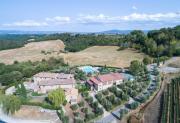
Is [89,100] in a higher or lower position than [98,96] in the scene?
lower

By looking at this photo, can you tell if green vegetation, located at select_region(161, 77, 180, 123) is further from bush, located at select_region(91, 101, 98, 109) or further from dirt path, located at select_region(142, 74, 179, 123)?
bush, located at select_region(91, 101, 98, 109)

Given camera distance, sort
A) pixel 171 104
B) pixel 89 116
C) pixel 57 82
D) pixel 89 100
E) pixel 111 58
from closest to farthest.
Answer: pixel 89 116 → pixel 171 104 → pixel 89 100 → pixel 57 82 → pixel 111 58

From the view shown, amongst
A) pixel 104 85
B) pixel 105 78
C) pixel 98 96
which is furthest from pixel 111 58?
pixel 98 96

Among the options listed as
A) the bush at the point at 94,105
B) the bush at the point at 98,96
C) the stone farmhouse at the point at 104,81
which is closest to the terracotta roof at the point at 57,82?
the stone farmhouse at the point at 104,81

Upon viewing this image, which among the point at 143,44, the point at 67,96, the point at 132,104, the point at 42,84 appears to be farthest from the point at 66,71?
the point at 143,44

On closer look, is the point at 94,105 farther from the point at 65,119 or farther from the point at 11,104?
the point at 11,104

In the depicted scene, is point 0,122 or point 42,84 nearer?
point 0,122

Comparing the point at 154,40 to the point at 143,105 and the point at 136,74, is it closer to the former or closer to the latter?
the point at 136,74

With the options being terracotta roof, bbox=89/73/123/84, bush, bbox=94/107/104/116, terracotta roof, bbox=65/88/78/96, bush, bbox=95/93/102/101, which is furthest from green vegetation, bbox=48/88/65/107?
terracotta roof, bbox=89/73/123/84
